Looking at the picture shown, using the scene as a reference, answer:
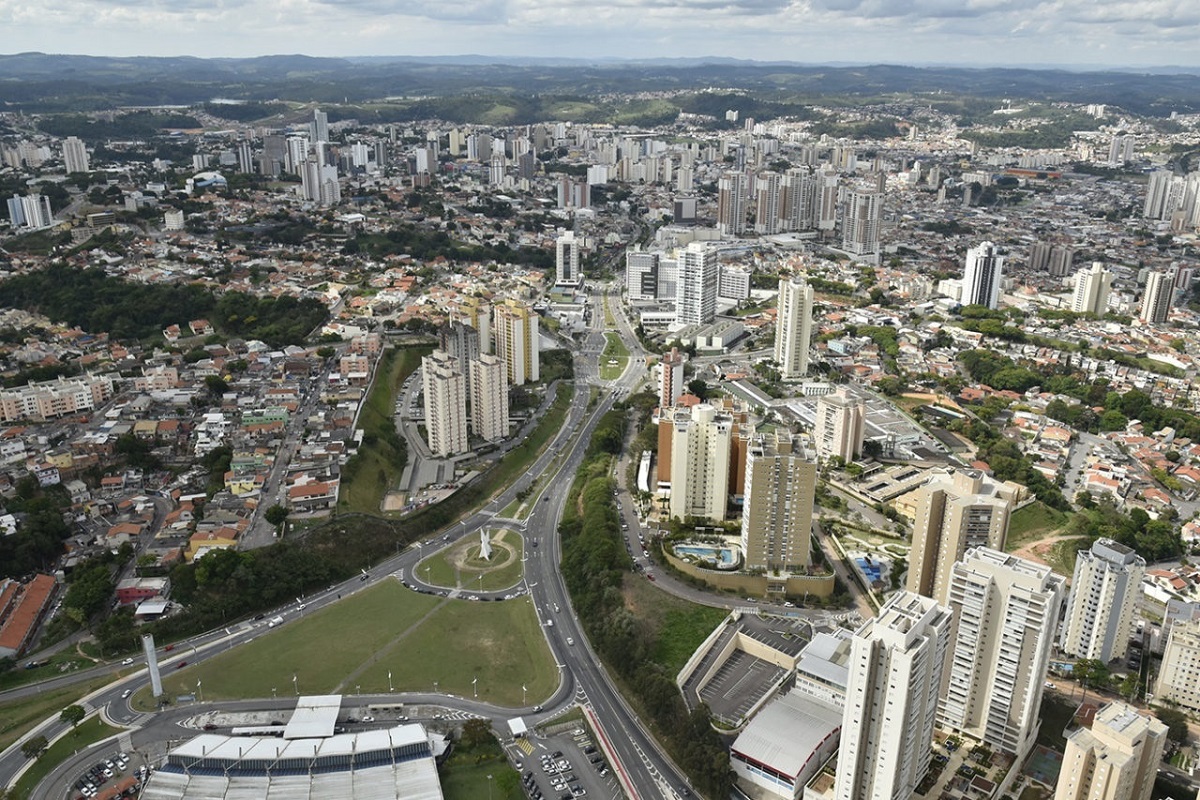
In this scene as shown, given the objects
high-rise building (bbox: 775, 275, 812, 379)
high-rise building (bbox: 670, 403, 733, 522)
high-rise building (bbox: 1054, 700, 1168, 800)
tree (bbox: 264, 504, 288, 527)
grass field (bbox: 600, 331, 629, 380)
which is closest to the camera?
high-rise building (bbox: 1054, 700, 1168, 800)

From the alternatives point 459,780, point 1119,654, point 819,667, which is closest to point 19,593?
point 459,780

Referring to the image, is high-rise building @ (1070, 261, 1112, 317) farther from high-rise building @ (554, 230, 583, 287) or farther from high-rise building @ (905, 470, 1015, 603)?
high-rise building @ (905, 470, 1015, 603)

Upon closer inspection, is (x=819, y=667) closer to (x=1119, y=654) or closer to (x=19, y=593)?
(x=1119, y=654)

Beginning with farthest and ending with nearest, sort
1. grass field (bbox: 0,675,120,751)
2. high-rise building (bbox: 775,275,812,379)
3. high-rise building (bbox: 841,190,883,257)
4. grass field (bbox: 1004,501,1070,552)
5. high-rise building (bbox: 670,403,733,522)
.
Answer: high-rise building (bbox: 841,190,883,257)
high-rise building (bbox: 775,275,812,379)
grass field (bbox: 1004,501,1070,552)
high-rise building (bbox: 670,403,733,522)
grass field (bbox: 0,675,120,751)

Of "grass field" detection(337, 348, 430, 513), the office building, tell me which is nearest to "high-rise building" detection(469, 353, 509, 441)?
"grass field" detection(337, 348, 430, 513)

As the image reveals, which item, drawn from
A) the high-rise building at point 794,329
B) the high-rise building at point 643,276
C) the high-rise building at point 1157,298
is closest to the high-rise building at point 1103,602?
the high-rise building at point 794,329

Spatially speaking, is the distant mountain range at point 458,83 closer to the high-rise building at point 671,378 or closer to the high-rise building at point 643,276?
the high-rise building at point 643,276
